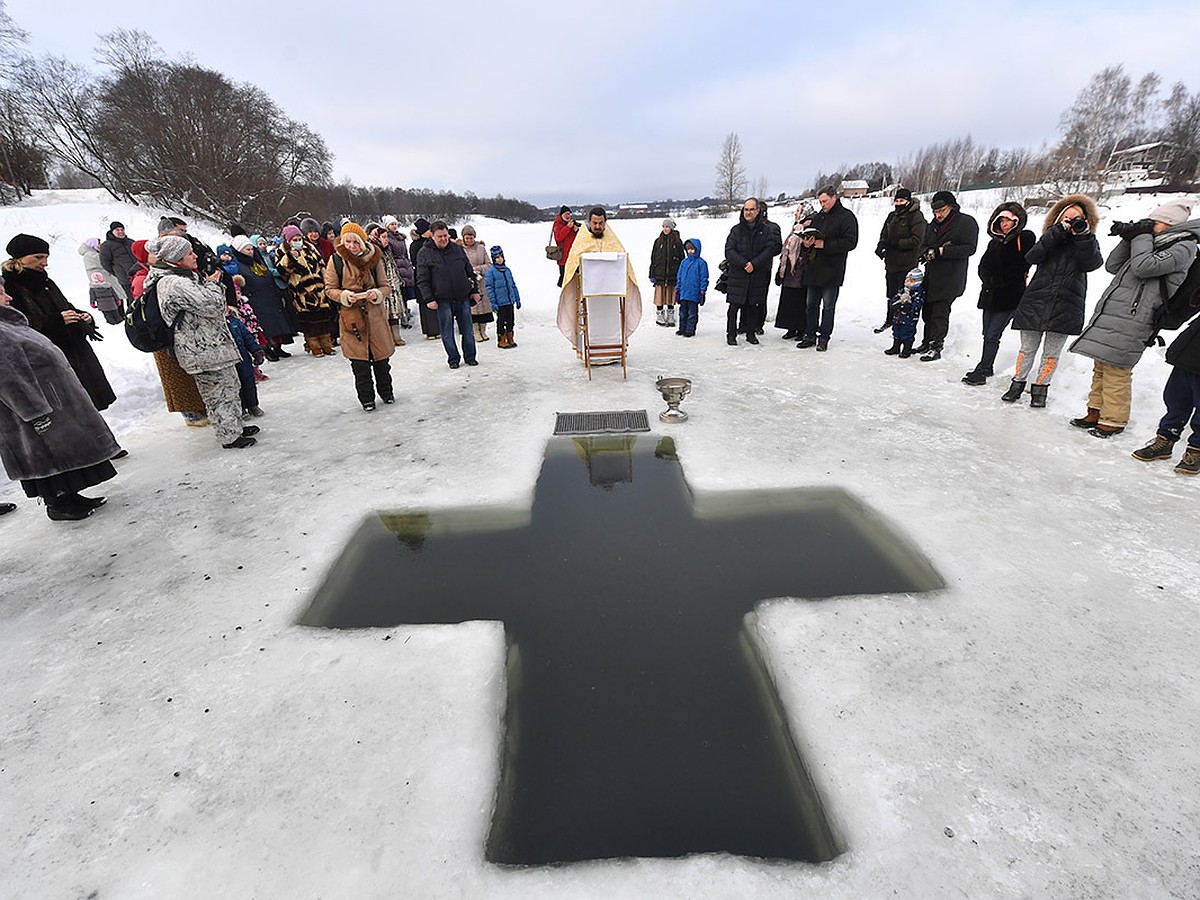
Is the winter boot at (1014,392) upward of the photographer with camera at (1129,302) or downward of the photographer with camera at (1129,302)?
downward

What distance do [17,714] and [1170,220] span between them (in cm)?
692

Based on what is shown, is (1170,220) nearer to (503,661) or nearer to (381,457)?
(503,661)

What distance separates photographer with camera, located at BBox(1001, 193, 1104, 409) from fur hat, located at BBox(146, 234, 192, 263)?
6.73 meters

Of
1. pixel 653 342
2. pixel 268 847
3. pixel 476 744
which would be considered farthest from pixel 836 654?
pixel 653 342

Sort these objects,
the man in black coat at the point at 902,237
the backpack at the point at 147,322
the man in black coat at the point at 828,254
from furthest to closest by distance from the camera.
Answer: the man in black coat at the point at 828,254, the man in black coat at the point at 902,237, the backpack at the point at 147,322

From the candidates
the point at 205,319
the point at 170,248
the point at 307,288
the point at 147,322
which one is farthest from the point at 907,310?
the point at 307,288

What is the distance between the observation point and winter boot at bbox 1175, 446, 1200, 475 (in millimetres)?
3607

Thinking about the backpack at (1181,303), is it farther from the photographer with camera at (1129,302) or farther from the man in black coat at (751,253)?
the man in black coat at (751,253)

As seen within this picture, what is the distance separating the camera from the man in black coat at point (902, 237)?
248 inches

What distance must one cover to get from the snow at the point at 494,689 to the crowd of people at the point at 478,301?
1.86ft

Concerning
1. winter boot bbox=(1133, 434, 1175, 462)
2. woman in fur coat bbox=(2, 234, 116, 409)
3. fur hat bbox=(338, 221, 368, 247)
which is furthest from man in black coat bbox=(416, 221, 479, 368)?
winter boot bbox=(1133, 434, 1175, 462)

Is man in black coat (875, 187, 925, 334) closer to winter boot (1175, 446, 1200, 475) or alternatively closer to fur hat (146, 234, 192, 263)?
winter boot (1175, 446, 1200, 475)

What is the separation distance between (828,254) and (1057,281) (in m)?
2.44

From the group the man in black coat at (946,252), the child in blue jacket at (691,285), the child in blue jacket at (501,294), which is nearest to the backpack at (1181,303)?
the man in black coat at (946,252)
